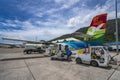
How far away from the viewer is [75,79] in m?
6.29

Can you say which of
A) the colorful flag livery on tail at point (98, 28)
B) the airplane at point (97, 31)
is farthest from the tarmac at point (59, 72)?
the colorful flag livery on tail at point (98, 28)

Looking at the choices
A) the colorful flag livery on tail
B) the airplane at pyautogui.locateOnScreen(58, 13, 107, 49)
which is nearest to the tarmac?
Result: the airplane at pyautogui.locateOnScreen(58, 13, 107, 49)

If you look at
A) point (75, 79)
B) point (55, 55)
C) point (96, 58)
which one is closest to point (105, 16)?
point (96, 58)

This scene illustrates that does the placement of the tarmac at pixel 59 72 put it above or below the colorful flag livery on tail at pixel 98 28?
below

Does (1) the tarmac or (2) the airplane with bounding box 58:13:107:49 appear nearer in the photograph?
(1) the tarmac

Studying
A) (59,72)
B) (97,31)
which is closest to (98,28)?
(97,31)

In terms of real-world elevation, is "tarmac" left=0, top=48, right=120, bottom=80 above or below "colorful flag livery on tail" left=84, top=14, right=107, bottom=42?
below

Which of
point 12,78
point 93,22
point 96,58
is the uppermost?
point 93,22

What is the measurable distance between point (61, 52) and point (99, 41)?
570 cm

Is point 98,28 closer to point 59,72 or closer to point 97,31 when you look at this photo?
point 97,31

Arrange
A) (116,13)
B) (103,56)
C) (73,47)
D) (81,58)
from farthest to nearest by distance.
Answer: (116,13) < (73,47) < (81,58) < (103,56)

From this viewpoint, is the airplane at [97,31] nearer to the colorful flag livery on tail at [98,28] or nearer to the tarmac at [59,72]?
the colorful flag livery on tail at [98,28]

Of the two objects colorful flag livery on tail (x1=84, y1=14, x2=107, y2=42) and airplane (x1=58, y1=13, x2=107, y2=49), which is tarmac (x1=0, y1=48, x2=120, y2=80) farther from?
colorful flag livery on tail (x1=84, y1=14, x2=107, y2=42)

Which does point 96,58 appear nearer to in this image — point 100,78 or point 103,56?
point 103,56
